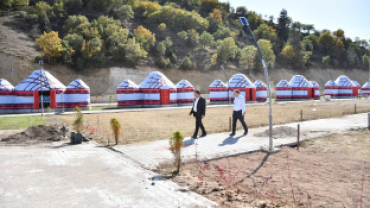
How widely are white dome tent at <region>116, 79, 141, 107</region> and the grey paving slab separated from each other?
2178 cm

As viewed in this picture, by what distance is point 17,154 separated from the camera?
296 inches

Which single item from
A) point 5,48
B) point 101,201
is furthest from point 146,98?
point 5,48

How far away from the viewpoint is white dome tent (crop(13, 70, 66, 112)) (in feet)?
78.8

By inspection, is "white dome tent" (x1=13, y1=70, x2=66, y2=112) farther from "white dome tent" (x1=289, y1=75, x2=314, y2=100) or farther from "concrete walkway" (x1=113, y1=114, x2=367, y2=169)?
"white dome tent" (x1=289, y1=75, x2=314, y2=100)

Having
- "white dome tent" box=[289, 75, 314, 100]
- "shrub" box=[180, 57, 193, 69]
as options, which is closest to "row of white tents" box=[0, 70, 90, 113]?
"white dome tent" box=[289, 75, 314, 100]

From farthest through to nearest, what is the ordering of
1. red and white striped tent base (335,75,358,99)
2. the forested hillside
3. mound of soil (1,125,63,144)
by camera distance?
1. the forested hillside
2. red and white striped tent base (335,75,358,99)
3. mound of soil (1,125,63,144)

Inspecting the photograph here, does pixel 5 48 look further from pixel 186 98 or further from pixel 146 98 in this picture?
pixel 186 98

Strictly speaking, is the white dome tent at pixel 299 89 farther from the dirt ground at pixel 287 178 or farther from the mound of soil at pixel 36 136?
the mound of soil at pixel 36 136

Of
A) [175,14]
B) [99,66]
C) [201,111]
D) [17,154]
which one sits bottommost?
[17,154]

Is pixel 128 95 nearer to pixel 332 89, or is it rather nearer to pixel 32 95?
pixel 32 95

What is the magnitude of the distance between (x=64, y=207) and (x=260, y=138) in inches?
256

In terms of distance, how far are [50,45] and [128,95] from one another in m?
26.2

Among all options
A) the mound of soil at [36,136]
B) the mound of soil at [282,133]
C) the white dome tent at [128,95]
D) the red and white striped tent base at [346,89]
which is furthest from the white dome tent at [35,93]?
the red and white striped tent base at [346,89]

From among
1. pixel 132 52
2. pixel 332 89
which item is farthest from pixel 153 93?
pixel 332 89
